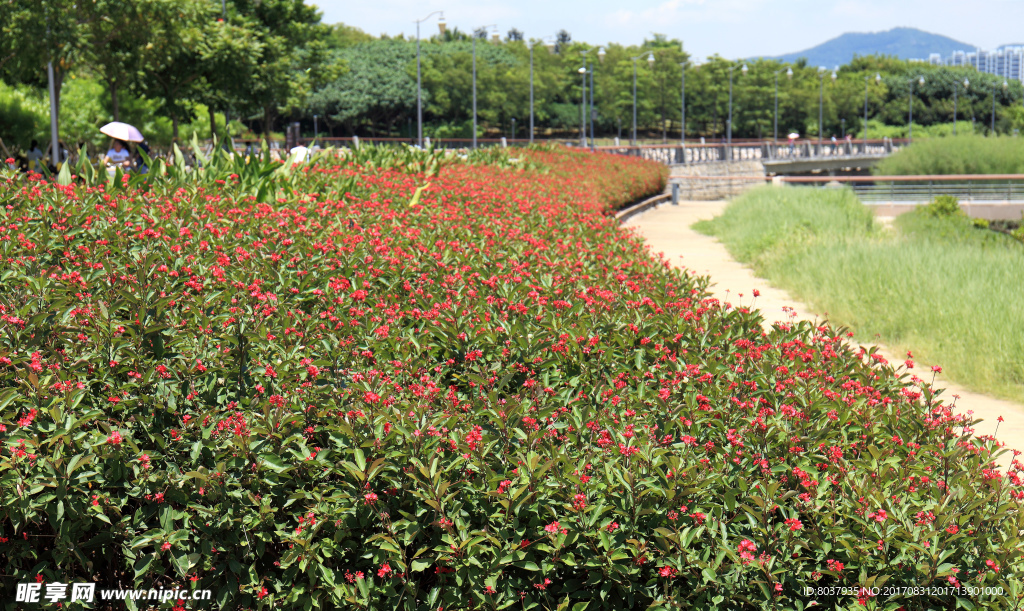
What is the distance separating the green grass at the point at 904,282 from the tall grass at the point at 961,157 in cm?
1632

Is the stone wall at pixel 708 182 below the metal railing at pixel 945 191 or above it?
above

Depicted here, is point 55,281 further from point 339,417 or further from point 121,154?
point 121,154

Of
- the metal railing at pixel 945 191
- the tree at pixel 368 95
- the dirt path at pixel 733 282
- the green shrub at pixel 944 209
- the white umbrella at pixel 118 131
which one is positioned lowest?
the dirt path at pixel 733 282

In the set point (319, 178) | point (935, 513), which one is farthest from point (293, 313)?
point (319, 178)

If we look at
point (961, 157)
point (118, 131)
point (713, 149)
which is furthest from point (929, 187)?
point (713, 149)

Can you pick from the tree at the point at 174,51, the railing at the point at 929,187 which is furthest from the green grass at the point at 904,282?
the tree at the point at 174,51

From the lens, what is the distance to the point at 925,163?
3334 centimetres

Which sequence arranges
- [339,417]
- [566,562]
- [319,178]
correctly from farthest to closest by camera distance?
[319,178], [339,417], [566,562]

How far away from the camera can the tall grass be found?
108 feet

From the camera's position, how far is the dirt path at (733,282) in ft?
22.3

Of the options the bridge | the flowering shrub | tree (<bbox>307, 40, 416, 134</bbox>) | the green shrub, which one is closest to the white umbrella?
the flowering shrub

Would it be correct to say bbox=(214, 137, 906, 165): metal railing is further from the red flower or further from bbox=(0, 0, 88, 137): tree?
the red flower

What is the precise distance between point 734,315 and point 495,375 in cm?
174

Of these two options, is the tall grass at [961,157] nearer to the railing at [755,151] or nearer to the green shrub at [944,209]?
the railing at [755,151]
